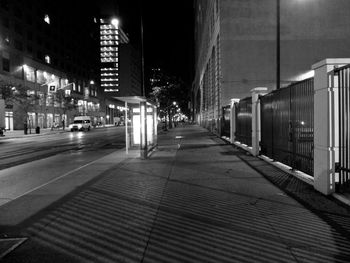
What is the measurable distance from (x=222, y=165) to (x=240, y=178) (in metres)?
2.81

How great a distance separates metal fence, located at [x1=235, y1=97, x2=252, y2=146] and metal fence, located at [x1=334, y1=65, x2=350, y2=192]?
30.8 feet

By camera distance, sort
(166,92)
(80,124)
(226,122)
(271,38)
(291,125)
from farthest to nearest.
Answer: (80,124) < (166,92) < (271,38) < (226,122) < (291,125)

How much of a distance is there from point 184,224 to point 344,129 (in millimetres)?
3996

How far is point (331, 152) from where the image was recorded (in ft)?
25.8

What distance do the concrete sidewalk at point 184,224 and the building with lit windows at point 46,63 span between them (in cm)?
3219

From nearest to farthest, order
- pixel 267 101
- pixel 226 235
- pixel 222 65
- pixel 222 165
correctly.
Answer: pixel 226 235, pixel 222 165, pixel 267 101, pixel 222 65

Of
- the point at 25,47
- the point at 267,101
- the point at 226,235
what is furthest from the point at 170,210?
the point at 25,47

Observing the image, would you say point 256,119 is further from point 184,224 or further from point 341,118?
point 184,224

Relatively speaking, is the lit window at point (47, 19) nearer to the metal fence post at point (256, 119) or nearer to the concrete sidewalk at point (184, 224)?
the metal fence post at point (256, 119)

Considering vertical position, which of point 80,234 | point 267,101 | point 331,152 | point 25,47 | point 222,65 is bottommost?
point 80,234

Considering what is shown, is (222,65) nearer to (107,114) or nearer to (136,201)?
(136,201)

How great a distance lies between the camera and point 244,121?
19016mm

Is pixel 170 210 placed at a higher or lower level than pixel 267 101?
lower

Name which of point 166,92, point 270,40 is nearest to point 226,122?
point 270,40
